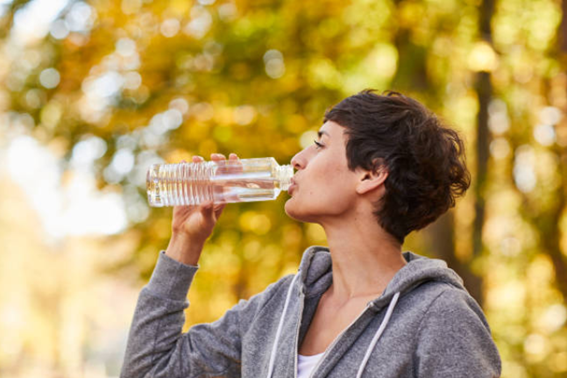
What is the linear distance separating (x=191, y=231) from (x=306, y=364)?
548mm

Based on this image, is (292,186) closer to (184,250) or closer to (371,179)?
(371,179)

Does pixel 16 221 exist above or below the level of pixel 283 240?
below

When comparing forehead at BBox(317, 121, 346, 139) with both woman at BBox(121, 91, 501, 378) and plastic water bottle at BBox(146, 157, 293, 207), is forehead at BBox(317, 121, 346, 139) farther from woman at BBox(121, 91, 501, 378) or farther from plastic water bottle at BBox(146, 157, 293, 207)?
plastic water bottle at BBox(146, 157, 293, 207)

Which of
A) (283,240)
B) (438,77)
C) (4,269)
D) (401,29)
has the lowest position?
(4,269)

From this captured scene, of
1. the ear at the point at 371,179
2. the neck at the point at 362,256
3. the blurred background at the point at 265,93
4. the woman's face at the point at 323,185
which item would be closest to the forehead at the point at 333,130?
the woman's face at the point at 323,185

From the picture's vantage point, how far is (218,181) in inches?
88.7

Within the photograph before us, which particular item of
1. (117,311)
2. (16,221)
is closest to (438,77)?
(16,221)

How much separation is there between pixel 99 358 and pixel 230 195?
23.9m

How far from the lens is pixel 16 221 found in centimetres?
1822

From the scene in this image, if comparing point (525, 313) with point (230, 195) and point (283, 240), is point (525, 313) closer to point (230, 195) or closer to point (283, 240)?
point (283, 240)

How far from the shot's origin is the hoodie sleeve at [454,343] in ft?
5.12

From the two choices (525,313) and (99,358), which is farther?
(99,358)

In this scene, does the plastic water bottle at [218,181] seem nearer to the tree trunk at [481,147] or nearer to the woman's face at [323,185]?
the woman's face at [323,185]

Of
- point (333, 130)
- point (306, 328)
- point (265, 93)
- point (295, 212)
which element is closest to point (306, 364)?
point (306, 328)
